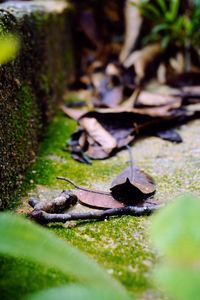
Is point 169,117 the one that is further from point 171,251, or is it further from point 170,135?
point 171,251

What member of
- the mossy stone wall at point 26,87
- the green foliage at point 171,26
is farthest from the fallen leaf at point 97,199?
the green foliage at point 171,26

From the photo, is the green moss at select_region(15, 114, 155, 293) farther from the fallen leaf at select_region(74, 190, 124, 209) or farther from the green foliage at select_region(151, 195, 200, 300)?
the green foliage at select_region(151, 195, 200, 300)

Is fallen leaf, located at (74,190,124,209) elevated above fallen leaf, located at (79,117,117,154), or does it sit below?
above

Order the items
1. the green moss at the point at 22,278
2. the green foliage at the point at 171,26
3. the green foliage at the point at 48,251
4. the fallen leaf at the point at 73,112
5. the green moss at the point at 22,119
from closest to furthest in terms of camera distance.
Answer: the green foliage at the point at 48,251 < the green moss at the point at 22,278 < the green moss at the point at 22,119 < the fallen leaf at the point at 73,112 < the green foliage at the point at 171,26

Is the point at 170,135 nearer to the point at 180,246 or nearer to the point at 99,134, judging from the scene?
the point at 99,134

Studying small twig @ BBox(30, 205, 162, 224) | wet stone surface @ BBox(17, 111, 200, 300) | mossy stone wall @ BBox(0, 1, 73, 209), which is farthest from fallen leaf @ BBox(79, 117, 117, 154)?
small twig @ BBox(30, 205, 162, 224)

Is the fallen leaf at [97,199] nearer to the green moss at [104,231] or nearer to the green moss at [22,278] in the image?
the green moss at [104,231]

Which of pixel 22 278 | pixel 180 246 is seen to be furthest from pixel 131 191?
pixel 180 246

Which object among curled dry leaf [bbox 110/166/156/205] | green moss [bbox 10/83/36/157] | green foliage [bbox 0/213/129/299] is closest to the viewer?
green foliage [bbox 0/213/129/299]
